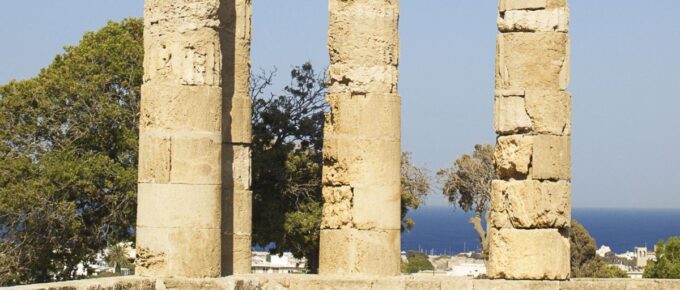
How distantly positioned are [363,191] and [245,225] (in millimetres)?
1942

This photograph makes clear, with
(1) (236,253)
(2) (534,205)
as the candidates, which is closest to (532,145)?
(2) (534,205)

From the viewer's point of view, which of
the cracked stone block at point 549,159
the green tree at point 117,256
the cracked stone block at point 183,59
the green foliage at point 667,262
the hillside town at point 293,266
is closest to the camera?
the cracked stone block at point 183,59

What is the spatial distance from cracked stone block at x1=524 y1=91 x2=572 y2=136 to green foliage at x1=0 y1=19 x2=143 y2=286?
14562 mm

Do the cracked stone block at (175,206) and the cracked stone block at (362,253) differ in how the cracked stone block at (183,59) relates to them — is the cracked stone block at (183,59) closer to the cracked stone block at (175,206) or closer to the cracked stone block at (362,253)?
the cracked stone block at (175,206)

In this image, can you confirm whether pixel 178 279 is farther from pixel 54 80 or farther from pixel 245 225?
pixel 54 80

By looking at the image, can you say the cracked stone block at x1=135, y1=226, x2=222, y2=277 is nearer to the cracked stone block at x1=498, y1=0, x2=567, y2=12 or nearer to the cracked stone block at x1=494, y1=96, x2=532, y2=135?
the cracked stone block at x1=494, y1=96, x2=532, y2=135

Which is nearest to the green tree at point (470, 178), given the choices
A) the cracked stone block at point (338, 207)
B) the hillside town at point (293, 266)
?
the hillside town at point (293, 266)

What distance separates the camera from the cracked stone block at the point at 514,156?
19.9 m

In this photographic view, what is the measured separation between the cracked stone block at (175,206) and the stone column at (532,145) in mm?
4516

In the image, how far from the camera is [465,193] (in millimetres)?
53844

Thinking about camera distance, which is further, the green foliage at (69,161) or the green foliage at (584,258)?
the green foliage at (584,258)

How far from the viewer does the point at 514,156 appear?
2003 centimetres

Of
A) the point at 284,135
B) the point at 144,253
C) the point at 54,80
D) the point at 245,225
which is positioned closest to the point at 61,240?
the point at 54,80

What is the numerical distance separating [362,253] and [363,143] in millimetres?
1613
